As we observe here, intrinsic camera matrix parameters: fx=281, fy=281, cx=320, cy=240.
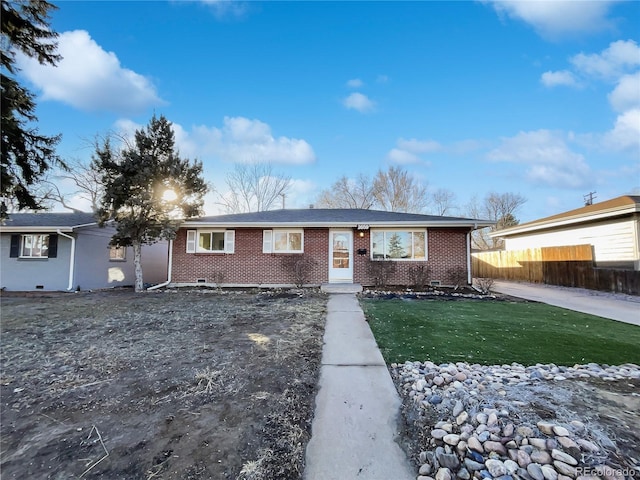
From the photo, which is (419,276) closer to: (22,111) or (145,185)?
(145,185)

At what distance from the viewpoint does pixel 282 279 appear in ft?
37.7

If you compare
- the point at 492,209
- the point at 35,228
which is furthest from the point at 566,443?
the point at 492,209

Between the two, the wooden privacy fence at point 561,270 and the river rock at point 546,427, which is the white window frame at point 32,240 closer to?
the river rock at point 546,427

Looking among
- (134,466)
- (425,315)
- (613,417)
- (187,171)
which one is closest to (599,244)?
(425,315)

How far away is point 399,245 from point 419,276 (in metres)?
1.43

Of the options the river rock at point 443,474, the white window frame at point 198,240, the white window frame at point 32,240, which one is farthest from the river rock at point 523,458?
the white window frame at point 32,240

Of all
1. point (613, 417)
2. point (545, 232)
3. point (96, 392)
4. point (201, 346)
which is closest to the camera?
point (613, 417)

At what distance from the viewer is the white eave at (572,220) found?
10.1 meters

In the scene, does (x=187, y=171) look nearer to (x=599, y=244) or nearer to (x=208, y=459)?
(x=208, y=459)

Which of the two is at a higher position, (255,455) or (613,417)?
(613,417)

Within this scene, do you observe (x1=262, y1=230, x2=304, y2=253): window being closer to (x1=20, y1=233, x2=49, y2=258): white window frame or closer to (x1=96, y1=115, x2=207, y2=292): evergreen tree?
(x1=96, y1=115, x2=207, y2=292): evergreen tree

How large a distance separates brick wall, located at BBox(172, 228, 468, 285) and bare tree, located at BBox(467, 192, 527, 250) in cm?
2235

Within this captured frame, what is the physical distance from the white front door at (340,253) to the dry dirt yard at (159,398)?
5.40m

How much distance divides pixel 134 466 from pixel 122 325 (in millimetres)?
4729
